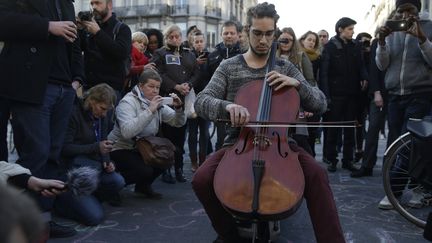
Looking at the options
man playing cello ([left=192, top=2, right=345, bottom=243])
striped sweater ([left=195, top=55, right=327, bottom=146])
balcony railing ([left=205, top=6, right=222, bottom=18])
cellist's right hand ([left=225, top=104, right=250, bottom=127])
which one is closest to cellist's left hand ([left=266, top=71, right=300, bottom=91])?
man playing cello ([left=192, top=2, right=345, bottom=243])

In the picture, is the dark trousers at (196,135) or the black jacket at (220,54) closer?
the dark trousers at (196,135)

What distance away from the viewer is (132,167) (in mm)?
4426

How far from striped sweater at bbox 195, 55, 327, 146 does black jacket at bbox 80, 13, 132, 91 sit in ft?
5.40

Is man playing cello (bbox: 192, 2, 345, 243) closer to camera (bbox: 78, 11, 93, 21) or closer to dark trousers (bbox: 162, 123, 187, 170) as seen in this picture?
camera (bbox: 78, 11, 93, 21)

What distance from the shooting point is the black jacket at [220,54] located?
19.9ft

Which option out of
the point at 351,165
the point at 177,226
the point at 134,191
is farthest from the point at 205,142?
the point at 177,226

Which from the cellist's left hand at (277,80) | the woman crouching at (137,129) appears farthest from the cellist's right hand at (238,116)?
the woman crouching at (137,129)

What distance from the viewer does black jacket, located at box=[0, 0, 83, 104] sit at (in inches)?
128

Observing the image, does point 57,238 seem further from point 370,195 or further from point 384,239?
point 370,195

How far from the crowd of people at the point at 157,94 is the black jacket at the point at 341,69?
0.01 metres

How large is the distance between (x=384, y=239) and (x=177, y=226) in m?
1.49

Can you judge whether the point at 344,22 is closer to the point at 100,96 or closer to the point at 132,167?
the point at 132,167

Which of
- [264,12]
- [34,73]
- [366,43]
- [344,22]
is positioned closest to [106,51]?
[34,73]

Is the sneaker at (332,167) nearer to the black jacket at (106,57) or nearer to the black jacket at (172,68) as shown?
the black jacket at (172,68)
